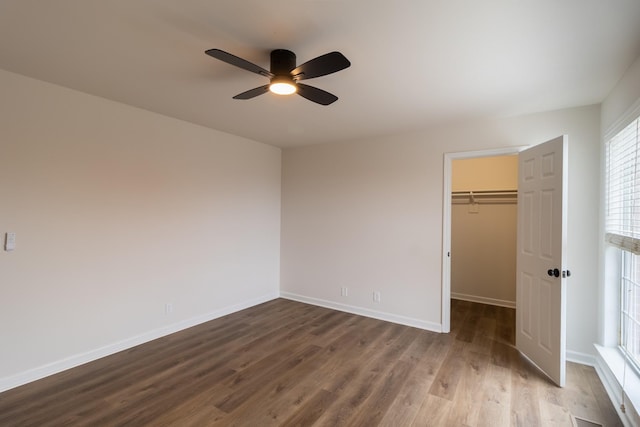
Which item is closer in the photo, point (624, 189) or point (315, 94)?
point (315, 94)

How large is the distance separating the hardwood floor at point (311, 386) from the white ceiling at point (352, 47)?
2.57m

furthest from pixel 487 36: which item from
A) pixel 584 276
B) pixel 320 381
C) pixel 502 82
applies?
pixel 320 381

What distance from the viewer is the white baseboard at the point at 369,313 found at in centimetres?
387

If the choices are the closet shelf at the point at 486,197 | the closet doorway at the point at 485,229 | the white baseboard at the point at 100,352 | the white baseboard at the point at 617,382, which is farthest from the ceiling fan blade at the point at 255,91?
the closet shelf at the point at 486,197

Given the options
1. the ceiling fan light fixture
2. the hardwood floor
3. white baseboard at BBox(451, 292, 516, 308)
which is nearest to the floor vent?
the hardwood floor

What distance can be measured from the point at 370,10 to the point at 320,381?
2776 millimetres

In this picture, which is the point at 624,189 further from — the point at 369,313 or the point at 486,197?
the point at 369,313

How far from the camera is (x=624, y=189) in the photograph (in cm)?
239

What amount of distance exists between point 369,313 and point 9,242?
394cm

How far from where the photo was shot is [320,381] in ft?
8.64

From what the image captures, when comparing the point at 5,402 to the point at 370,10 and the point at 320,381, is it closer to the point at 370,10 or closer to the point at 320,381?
the point at 320,381

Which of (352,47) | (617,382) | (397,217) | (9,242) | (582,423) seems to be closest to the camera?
(352,47)

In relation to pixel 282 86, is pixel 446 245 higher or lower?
lower

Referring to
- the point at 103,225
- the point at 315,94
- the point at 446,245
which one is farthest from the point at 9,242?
the point at 446,245
